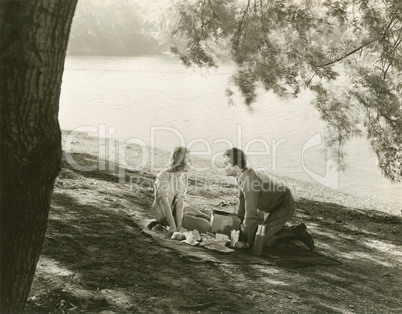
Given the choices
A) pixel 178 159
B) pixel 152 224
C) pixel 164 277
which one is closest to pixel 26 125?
pixel 164 277

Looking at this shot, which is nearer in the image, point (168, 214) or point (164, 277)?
point (164, 277)

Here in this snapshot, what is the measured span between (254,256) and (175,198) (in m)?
1.03

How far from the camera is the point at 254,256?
4.84 m

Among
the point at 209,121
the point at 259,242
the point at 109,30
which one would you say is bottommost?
the point at 259,242

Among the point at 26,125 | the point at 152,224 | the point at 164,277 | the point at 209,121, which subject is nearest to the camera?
the point at 26,125

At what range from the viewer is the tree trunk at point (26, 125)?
219cm

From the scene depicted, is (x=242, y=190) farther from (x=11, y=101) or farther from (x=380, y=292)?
(x=11, y=101)

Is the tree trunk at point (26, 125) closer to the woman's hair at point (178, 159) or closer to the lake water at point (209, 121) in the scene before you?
the woman's hair at point (178, 159)

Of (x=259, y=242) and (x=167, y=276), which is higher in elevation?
(x=259, y=242)

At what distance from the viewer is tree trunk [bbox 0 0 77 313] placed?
2.19 m

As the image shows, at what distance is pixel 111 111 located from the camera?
980 inches

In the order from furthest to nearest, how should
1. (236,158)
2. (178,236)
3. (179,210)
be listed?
(179,210) < (178,236) < (236,158)

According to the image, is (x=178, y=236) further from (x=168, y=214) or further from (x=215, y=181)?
(x=215, y=181)

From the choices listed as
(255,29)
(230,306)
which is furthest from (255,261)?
(255,29)
